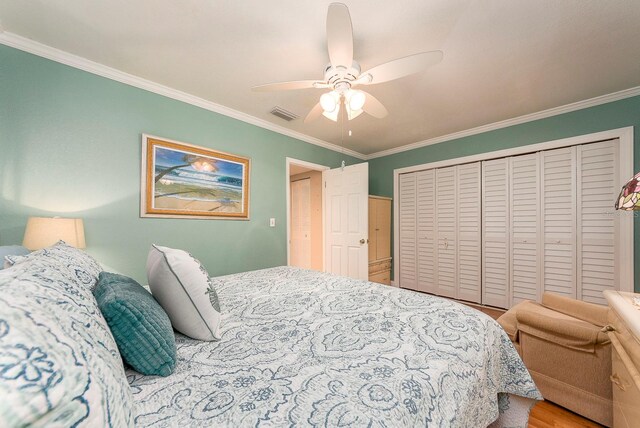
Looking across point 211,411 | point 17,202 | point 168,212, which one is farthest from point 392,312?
point 17,202

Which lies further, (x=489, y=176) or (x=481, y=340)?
(x=489, y=176)

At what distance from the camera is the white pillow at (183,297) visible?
0.99 metres

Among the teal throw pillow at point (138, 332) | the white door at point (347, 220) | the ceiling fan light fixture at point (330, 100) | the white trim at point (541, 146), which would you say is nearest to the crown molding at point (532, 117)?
the white trim at point (541, 146)

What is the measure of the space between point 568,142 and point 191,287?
388 centimetres

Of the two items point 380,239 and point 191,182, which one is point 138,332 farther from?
point 380,239

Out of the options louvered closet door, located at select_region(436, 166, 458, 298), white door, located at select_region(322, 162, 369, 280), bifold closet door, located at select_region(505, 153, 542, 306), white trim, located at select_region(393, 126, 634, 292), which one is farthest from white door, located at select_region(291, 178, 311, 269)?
white trim, located at select_region(393, 126, 634, 292)

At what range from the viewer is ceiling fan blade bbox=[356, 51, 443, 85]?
1411mm

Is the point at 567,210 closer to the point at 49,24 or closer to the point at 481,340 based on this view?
the point at 481,340

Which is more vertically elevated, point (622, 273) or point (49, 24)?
point (49, 24)

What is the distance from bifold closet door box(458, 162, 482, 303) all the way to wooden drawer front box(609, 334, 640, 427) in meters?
2.10

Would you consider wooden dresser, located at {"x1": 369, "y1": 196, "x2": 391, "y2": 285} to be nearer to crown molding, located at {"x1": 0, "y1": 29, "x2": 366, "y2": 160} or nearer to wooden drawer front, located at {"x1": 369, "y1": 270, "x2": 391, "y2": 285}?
wooden drawer front, located at {"x1": 369, "y1": 270, "x2": 391, "y2": 285}

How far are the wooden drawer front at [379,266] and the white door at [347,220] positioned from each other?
472 millimetres

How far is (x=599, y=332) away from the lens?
4.56ft

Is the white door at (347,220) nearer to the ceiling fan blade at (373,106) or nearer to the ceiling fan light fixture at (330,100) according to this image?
the ceiling fan blade at (373,106)
